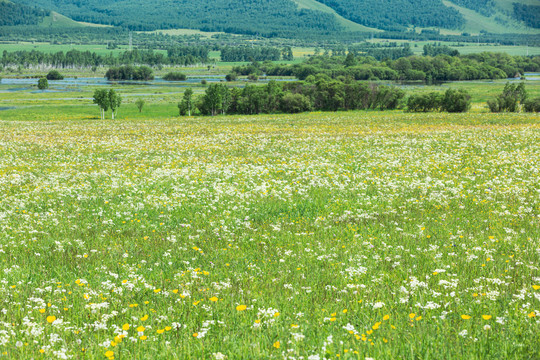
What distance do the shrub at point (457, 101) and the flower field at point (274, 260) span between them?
54736mm

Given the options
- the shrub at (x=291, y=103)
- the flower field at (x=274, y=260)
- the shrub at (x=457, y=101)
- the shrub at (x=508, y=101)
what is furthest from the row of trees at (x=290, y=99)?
the flower field at (x=274, y=260)

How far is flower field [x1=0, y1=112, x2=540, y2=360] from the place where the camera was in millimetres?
6008

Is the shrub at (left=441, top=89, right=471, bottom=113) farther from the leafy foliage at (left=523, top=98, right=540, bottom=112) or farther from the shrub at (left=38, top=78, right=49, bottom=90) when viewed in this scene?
the shrub at (left=38, top=78, right=49, bottom=90)

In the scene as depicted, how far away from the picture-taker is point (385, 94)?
104188mm

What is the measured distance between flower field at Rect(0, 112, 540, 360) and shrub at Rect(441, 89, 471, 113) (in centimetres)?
5474

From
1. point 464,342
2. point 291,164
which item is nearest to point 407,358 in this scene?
point 464,342

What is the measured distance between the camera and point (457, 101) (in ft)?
238

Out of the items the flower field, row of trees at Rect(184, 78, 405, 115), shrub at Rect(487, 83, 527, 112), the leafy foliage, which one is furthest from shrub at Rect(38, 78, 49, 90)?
the flower field

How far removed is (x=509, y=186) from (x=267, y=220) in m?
8.75

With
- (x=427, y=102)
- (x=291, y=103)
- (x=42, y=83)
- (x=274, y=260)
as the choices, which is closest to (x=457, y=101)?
(x=427, y=102)

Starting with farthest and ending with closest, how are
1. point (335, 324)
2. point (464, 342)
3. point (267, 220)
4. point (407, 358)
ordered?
point (267, 220), point (335, 324), point (464, 342), point (407, 358)

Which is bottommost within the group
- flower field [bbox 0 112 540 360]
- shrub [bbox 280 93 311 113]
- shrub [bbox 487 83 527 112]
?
flower field [bbox 0 112 540 360]

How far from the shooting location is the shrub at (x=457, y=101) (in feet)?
236

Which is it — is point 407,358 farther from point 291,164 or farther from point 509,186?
point 291,164
